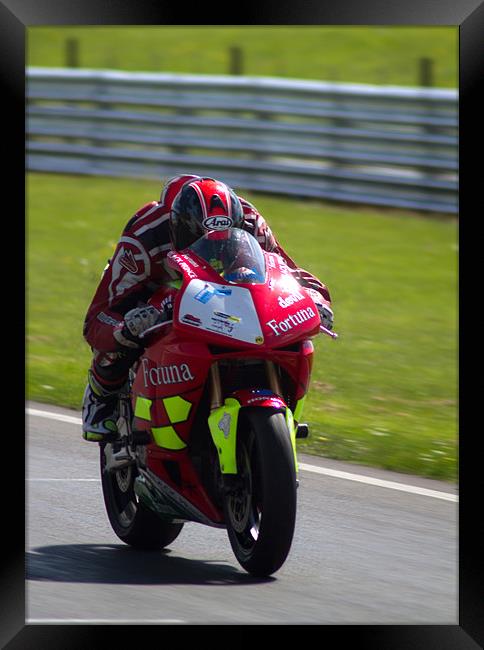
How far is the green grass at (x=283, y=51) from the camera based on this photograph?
1002 inches

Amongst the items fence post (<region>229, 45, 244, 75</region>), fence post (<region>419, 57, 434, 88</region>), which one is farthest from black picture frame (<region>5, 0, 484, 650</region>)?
fence post (<region>229, 45, 244, 75</region>)

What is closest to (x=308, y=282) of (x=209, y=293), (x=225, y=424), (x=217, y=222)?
(x=217, y=222)

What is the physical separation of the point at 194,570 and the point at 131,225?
4.98 feet

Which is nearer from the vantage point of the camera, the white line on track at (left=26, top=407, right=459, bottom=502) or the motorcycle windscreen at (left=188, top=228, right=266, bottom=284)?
the motorcycle windscreen at (left=188, top=228, right=266, bottom=284)

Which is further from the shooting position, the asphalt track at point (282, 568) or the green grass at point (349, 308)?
the green grass at point (349, 308)

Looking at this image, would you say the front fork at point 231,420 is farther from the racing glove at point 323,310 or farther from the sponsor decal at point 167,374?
the racing glove at point 323,310

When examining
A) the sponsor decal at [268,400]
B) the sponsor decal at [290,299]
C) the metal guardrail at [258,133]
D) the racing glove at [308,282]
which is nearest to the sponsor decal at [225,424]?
the sponsor decal at [268,400]

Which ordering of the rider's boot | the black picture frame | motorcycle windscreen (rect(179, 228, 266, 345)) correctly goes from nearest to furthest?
1. the black picture frame
2. motorcycle windscreen (rect(179, 228, 266, 345))
3. the rider's boot

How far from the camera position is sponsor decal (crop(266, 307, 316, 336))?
18.3 feet

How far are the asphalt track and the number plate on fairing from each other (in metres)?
1.02

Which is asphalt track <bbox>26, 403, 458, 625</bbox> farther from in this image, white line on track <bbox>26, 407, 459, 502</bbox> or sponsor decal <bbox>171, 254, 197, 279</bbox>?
sponsor decal <bbox>171, 254, 197, 279</bbox>

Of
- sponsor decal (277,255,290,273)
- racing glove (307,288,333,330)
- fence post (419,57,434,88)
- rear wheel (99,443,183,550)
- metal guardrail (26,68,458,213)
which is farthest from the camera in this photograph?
fence post (419,57,434,88)

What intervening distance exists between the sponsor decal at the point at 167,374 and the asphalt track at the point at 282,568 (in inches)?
32.3

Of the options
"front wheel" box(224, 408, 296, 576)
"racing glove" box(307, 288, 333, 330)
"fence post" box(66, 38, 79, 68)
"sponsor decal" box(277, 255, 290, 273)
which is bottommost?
"front wheel" box(224, 408, 296, 576)
